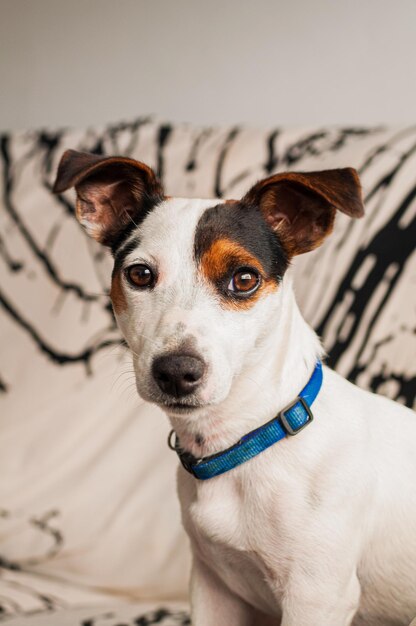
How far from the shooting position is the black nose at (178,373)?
1262mm

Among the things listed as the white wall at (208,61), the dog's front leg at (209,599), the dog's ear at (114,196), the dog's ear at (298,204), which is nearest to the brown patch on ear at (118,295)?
the dog's ear at (114,196)

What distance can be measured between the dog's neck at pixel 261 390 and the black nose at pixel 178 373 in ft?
0.44

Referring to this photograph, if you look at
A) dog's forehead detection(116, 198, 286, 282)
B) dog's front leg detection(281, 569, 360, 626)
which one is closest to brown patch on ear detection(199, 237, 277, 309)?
dog's forehead detection(116, 198, 286, 282)

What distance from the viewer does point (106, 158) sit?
1.47m

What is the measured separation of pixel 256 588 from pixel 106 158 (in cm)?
82

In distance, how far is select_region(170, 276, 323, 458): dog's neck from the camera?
1.43 m

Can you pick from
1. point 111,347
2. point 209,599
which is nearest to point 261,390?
point 209,599

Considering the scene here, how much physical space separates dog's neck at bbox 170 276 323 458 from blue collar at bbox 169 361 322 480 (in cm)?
2

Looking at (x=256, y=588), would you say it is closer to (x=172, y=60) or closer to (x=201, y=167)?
(x=201, y=167)

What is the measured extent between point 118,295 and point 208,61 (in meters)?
1.67

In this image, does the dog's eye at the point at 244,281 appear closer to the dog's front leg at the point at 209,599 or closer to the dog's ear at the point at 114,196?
the dog's ear at the point at 114,196

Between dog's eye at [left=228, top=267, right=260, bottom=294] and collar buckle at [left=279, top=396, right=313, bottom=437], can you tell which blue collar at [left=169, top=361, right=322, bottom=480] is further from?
dog's eye at [left=228, top=267, right=260, bottom=294]

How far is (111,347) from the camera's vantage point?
8.39 feet

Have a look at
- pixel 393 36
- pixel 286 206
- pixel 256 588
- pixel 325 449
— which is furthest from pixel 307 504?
pixel 393 36
